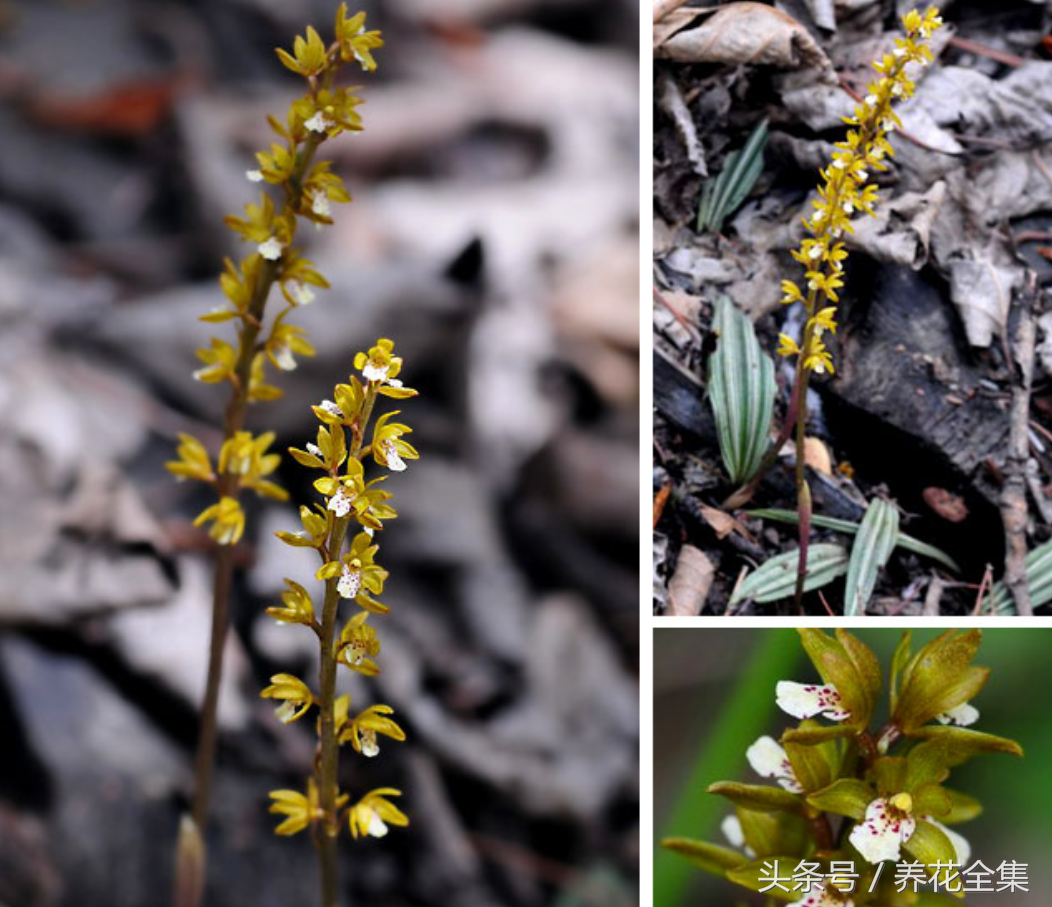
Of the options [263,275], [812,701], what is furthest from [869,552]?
[263,275]

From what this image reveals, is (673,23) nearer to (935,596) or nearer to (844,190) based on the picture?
(844,190)

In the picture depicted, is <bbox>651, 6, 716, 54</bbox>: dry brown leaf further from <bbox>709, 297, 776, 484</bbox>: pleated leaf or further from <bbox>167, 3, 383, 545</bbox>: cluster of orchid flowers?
<bbox>167, 3, 383, 545</bbox>: cluster of orchid flowers

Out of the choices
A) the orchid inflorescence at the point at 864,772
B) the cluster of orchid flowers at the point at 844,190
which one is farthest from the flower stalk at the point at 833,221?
the orchid inflorescence at the point at 864,772

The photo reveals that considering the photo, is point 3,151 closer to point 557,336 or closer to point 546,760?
point 557,336

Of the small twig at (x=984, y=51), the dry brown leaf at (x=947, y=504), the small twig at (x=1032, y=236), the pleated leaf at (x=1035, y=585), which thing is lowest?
the pleated leaf at (x=1035, y=585)

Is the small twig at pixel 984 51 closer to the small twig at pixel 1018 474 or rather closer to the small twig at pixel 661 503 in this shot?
the small twig at pixel 1018 474

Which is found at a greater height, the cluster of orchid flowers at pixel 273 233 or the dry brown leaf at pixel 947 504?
the cluster of orchid flowers at pixel 273 233

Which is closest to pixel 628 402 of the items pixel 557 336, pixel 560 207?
pixel 557 336
